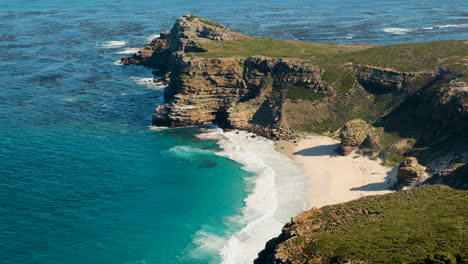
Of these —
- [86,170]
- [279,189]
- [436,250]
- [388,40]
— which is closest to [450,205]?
[436,250]

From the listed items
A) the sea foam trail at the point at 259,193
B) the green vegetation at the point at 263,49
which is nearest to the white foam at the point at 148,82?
the green vegetation at the point at 263,49

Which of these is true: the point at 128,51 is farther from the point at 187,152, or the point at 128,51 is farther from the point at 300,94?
the point at 187,152

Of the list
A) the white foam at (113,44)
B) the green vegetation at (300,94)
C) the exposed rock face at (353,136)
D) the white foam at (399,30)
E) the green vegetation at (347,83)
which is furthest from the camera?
the white foam at (399,30)

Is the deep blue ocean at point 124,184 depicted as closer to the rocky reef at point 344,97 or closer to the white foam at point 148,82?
the white foam at point 148,82

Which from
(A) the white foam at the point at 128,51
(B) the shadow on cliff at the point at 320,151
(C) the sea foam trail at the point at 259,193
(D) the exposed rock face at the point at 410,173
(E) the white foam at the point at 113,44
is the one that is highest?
(E) the white foam at the point at 113,44

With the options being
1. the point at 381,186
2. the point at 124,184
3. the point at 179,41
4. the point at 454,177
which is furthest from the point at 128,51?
the point at 454,177

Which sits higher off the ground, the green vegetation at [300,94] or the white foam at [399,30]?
the white foam at [399,30]
